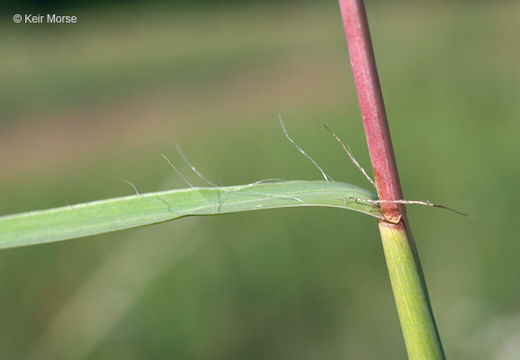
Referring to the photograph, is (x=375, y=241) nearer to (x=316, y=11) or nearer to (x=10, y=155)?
(x=10, y=155)

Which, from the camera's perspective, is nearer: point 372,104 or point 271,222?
point 372,104

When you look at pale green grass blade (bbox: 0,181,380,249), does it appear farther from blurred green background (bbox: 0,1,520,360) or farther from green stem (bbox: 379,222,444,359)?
Result: blurred green background (bbox: 0,1,520,360)

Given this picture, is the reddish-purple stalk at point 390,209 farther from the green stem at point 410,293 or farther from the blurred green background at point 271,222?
the blurred green background at point 271,222

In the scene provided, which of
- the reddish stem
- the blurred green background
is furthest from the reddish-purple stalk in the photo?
the blurred green background

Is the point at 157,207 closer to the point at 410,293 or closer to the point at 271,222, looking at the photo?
the point at 410,293

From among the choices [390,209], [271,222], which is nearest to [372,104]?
[390,209]

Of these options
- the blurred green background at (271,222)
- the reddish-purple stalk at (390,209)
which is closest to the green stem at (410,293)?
the reddish-purple stalk at (390,209)
